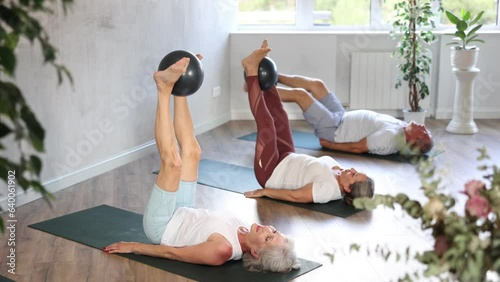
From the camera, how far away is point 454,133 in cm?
621

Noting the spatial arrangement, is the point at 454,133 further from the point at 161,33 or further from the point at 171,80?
the point at 171,80

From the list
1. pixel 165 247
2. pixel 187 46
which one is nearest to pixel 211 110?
pixel 187 46

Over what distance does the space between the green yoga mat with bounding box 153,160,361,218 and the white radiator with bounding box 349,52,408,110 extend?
2121mm

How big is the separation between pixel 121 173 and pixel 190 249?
6.17ft

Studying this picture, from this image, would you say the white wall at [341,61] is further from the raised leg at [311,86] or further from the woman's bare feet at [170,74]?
the woman's bare feet at [170,74]

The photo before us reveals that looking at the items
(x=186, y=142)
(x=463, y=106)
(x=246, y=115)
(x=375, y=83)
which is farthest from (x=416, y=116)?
(x=186, y=142)

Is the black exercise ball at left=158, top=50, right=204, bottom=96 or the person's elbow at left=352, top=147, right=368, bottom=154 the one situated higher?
the black exercise ball at left=158, top=50, right=204, bottom=96

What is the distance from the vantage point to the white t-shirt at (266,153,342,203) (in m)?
4.21

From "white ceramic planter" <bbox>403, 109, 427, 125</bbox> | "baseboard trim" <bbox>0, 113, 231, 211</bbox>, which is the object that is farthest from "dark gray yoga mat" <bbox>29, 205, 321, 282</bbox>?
"white ceramic planter" <bbox>403, 109, 427, 125</bbox>

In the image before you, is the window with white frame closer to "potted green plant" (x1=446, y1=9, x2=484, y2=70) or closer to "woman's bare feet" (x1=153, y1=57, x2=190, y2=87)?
"potted green plant" (x1=446, y1=9, x2=484, y2=70)

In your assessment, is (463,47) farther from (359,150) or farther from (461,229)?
(461,229)

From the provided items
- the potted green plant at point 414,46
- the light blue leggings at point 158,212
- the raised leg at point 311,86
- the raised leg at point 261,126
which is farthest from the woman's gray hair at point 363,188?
the potted green plant at point 414,46

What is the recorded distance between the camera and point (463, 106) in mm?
6180

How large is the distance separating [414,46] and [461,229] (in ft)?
16.7
